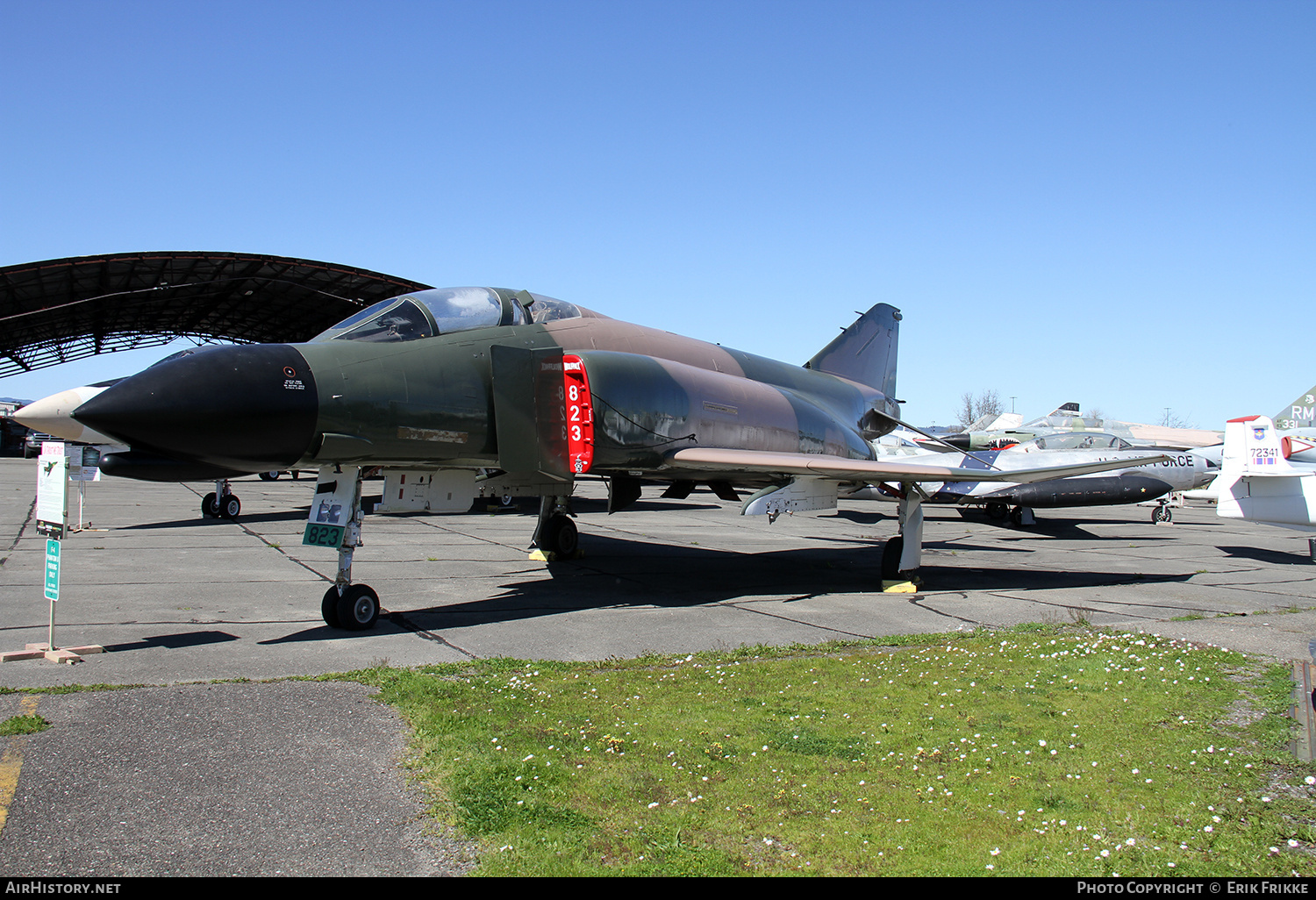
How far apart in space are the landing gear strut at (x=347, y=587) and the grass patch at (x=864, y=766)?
1.73 metres

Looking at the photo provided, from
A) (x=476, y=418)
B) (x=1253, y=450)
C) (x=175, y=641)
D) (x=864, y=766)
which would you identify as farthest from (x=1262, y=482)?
(x=175, y=641)

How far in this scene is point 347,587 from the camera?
25.5 ft

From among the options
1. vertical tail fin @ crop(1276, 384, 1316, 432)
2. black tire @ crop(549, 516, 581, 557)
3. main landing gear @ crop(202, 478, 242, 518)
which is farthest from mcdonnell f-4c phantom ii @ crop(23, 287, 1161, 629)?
vertical tail fin @ crop(1276, 384, 1316, 432)

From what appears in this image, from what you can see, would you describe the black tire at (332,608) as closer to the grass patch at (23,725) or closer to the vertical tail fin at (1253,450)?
the grass patch at (23,725)

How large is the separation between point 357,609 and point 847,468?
19.8 feet

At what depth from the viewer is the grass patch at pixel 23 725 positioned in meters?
4.45

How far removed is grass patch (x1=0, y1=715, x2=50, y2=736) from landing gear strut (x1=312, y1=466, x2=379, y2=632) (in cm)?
303

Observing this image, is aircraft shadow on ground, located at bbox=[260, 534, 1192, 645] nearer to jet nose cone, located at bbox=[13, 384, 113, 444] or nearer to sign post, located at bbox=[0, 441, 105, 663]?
sign post, located at bbox=[0, 441, 105, 663]

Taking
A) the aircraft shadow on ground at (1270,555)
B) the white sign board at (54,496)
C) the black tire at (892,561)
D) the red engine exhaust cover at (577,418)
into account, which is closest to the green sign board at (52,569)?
the white sign board at (54,496)

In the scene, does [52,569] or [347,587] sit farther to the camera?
[347,587]

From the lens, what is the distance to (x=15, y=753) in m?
4.16

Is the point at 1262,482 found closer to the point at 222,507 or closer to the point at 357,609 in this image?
the point at 357,609

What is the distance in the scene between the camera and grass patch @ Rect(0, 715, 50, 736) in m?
4.45
